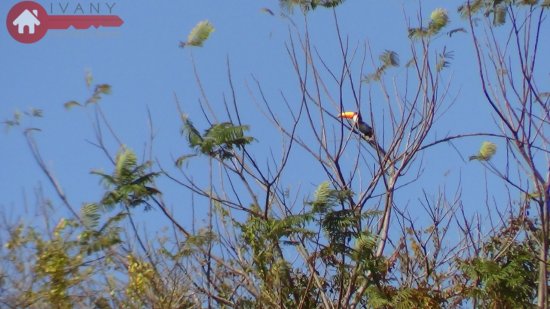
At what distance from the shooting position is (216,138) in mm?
6344

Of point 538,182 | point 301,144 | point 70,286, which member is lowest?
point 70,286

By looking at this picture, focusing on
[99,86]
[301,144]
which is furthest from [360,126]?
[99,86]

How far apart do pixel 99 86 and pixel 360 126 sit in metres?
2.04

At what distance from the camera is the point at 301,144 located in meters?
7.21

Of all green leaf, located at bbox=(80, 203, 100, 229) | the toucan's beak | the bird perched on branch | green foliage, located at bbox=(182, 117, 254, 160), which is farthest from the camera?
the bird perched on branch

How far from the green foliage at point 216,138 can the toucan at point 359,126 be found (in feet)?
3.24

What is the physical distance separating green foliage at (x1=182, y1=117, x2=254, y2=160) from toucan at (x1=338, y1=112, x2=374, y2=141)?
0.99m

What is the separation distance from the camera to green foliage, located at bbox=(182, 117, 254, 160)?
6344mm

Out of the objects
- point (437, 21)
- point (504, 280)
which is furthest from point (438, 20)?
point (504, 280)

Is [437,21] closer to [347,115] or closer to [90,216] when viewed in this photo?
[347,115]

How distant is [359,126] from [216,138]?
1398mm

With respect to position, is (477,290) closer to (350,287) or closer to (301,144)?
(350,287)

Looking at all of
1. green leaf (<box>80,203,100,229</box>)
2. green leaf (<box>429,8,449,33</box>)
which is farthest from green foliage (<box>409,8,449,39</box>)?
green leaf (<box>80,203,100,229</box>)

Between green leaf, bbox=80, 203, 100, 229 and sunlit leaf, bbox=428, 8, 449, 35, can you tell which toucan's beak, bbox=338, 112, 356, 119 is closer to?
sunlit leaf, bbox=428, 8, 449, 35
